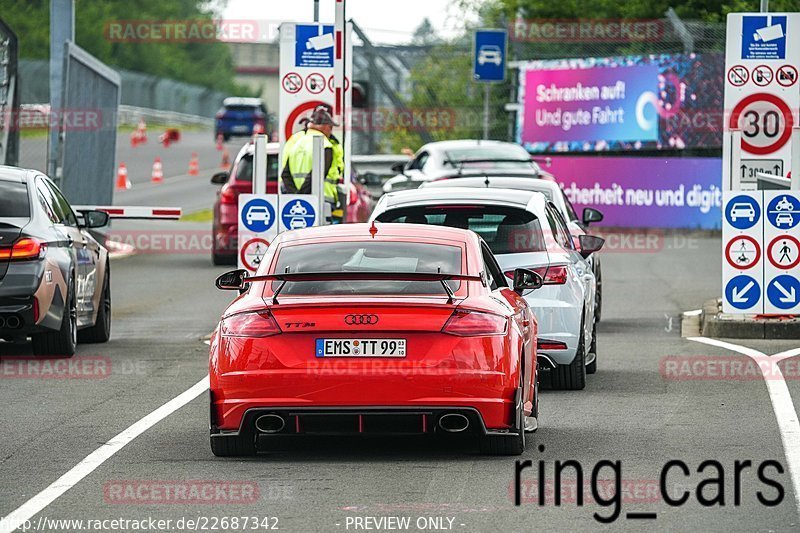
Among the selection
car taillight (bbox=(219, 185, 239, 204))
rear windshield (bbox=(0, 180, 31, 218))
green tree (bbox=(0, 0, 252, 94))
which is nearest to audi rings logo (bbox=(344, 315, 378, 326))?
rear windshield (bbox=(0, 180, 31, 218))

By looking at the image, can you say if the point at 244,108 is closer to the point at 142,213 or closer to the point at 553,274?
the point at 142,213

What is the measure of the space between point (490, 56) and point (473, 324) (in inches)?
1034

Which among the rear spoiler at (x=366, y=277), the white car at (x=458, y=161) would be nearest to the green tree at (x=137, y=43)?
the white car at (x=458, y=161)

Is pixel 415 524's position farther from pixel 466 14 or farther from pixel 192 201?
pixel 466 14

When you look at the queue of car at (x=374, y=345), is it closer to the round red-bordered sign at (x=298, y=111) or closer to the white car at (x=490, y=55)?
the round red-bordered sign at (x=298, y=111)

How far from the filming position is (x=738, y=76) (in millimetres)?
18562

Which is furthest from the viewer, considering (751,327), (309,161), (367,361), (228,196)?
(228,196)

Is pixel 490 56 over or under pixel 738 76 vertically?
over

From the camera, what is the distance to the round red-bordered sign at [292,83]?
60.6 ft

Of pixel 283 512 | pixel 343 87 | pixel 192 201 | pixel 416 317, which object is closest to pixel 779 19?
pixel 343 87

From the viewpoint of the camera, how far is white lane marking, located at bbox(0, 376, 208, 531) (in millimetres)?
8070

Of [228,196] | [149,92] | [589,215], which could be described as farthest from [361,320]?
[149,92]

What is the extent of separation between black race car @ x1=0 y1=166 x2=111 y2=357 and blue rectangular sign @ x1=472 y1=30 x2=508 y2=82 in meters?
19.7

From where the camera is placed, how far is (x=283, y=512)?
26.6 feet
